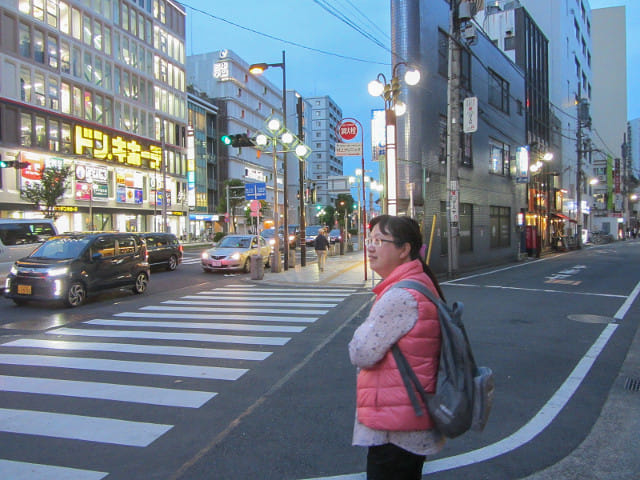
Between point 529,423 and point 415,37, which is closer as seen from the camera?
point 529,423

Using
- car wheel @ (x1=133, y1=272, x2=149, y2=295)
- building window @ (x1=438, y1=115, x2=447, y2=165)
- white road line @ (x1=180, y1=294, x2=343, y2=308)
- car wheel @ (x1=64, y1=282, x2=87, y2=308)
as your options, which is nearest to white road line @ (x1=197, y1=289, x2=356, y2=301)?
white road line @ (x1=180, y1=294, x2=343, y2=308)

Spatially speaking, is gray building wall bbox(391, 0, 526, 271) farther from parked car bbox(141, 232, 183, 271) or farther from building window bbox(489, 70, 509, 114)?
parked car bbox(141, 232, 183, 271)

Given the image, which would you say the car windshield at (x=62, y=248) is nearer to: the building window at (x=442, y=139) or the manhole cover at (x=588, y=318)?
the manhole cover at (x=588, y=318)

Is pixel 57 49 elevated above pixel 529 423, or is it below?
above

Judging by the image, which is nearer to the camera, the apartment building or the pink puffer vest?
the pink puffer vest

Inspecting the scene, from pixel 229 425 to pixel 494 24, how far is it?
3982 cm

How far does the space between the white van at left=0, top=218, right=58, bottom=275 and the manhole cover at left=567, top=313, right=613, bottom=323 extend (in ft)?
49.0

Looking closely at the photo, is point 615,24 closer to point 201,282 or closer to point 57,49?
point 57,49

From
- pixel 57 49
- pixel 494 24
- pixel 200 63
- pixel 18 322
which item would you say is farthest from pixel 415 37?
pixel 200 63

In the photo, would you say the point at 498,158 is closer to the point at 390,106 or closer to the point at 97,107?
the point at 390,106

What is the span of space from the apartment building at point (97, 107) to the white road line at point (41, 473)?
111 feet

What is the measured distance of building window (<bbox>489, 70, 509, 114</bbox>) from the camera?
26.7 m

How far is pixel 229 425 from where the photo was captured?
434 cm

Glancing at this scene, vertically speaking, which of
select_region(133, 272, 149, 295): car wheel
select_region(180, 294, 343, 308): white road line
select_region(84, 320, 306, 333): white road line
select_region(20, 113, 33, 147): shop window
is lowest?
select_region(180, 294, 343, 308): white road line
